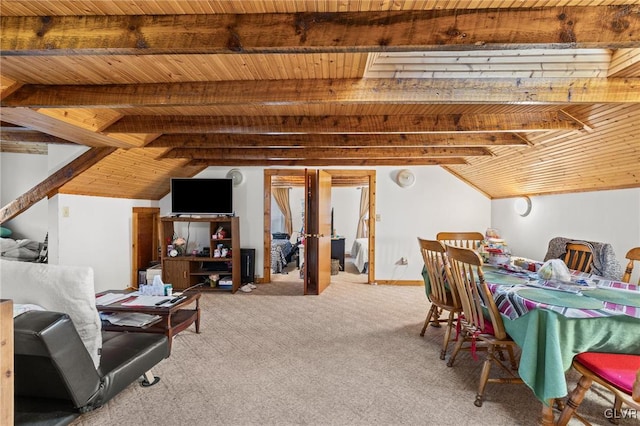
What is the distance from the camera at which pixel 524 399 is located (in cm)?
220

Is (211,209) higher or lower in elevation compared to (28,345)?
higher

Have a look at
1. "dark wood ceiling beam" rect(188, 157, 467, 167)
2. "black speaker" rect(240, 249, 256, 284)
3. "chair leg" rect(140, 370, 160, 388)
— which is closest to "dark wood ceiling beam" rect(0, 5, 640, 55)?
"chair leg" rect(140, 370, 160, 388)

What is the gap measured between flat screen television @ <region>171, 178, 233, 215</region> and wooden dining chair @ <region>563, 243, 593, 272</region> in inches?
171

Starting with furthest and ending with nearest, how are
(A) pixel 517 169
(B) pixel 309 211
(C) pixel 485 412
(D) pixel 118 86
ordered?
1. (B) pixel 309 211
2. (A) pixel 517 169
3. (D) pixel 118 86
4. (C) pixel 485 412

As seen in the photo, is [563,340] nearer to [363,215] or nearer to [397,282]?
[397,282]

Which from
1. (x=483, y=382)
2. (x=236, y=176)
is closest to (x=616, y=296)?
(x=483, y=382)

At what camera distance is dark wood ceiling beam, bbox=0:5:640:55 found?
1610 millimetres

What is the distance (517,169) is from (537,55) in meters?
2.51

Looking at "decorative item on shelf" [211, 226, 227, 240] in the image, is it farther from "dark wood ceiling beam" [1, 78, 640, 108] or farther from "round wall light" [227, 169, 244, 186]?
"dark wood ceiling beam" [1, 78, 640, 108]

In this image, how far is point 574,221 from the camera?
391 cm

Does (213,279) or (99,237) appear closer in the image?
(99,237)

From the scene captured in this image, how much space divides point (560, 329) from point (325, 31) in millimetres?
1936

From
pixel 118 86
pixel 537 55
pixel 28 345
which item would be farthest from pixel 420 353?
pixel 118 86

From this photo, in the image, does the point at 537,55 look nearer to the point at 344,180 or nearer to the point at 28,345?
the point at 28,345
